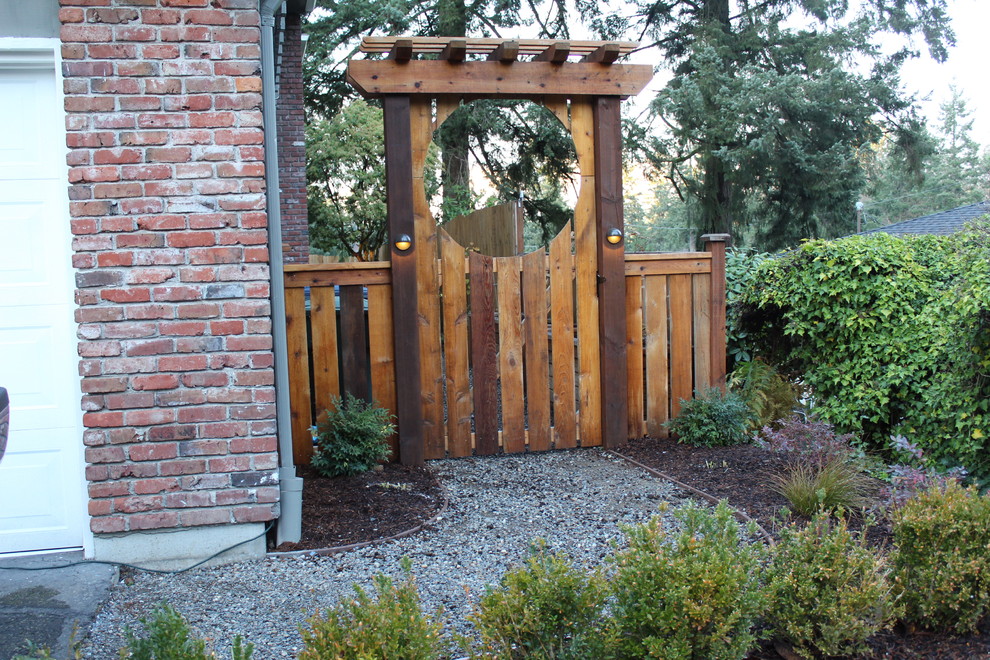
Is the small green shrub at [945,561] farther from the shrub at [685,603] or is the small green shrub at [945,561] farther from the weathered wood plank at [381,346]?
the weathered wood plank at [381,346]

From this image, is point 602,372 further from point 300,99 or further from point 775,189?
point 775,189

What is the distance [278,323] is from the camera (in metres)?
3.46

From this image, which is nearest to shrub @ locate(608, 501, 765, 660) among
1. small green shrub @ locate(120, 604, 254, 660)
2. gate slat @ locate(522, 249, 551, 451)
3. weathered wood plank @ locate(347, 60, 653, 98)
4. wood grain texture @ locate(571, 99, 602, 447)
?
small green shrub @ locate(120, 604, 254, 660)

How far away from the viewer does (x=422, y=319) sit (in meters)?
4.99

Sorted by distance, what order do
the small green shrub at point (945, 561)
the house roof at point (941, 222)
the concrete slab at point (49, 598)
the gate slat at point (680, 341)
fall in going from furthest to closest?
the house roof at point (941, 222)
the gate slat at point (680, 341)
the concrete slab at point (49, 598)
the small green shrub at point (945, 561)

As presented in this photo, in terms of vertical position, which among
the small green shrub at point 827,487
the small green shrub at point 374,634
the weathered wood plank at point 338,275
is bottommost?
the small green shrub at point 827,487

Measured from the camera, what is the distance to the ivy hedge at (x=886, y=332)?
436cm

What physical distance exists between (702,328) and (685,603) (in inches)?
143

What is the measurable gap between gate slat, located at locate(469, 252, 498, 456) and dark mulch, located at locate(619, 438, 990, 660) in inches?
37.2

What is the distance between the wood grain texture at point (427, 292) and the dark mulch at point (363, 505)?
42cm

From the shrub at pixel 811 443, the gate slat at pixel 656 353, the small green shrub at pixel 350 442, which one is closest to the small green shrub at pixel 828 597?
→ the shrub at pixel 811 443

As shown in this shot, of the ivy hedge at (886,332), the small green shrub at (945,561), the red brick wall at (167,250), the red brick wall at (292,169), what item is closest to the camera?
the small green shrub at (945,561)

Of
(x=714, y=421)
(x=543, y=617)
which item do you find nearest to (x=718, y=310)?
(x=714, y=421)

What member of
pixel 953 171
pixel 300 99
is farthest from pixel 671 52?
pixel 953 171
